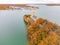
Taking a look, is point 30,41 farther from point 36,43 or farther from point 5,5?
point 5,5

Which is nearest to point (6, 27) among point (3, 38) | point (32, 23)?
point (3, 38)

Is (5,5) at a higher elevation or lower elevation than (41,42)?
higher

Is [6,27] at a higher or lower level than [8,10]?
lower

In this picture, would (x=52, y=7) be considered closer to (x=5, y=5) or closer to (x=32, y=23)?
(x=32, y=23)

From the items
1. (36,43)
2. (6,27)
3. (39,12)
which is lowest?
(36,43)

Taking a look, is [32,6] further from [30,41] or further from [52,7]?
[30,41]

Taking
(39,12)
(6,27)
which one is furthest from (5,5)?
(39,12)
